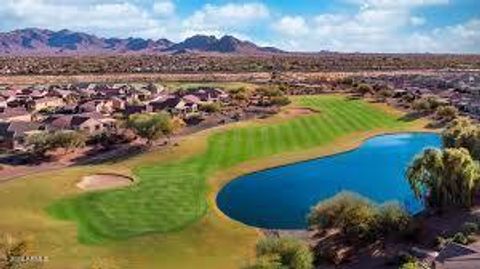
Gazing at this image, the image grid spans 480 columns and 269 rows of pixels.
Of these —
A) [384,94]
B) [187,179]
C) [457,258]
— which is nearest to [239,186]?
[187,179]

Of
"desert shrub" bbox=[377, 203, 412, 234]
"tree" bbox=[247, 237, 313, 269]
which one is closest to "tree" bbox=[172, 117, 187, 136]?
"desert shrub" bbox=[377, 203, 412, 234]

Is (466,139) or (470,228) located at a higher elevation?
(466,139)

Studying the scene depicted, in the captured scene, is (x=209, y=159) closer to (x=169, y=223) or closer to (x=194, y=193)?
(x=194, y=193)

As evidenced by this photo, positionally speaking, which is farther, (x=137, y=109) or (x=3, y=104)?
(x=3, y=104)

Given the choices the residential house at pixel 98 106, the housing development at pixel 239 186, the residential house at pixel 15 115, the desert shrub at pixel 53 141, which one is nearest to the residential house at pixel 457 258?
the housing development at pixel 239 186

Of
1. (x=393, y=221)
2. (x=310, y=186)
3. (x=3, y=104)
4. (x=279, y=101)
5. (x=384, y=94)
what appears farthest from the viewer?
(x=384, y=94)

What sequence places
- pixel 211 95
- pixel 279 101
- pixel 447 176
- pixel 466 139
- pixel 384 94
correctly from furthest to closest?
pixel 384 94 → pixel 211 95 → pixel 279 101 → pixel 466 139 → pixel 447 176

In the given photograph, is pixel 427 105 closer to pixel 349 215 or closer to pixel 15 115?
pixel 15 115
